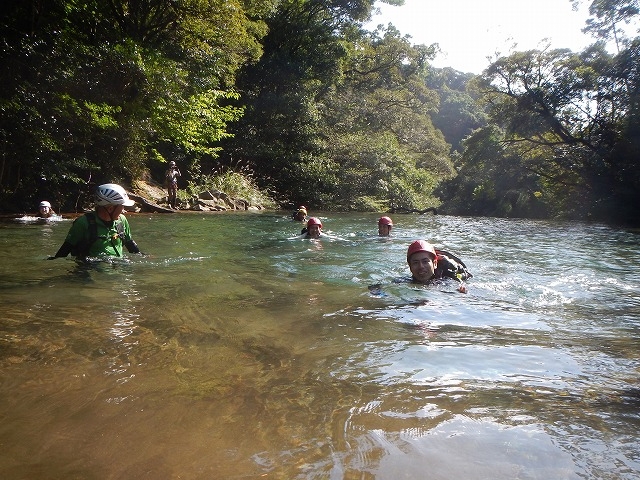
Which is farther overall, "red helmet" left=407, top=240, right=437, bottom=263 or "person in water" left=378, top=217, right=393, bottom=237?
"person in water" left=378, top=217, right=393, bottom=237

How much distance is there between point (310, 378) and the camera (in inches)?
123

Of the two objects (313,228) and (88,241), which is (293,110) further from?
(88,241)

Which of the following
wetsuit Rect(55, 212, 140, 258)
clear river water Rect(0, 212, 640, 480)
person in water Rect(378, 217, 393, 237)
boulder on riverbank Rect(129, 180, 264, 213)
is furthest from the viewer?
boulder on riverbank Rect(129, 180, 264, 213)

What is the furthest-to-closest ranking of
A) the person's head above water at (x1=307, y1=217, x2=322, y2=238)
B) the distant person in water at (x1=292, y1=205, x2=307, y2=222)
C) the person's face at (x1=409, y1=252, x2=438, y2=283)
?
1. the distant person in water at (x1=292, y1=205, x2=307, y2=222)
2. the person's head above water at (x1=307, y1=217, x2=322, y2=238)
3. the person's face at (x1=409, y1=252, x2=438, y2=283)

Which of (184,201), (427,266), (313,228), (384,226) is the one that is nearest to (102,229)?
(427,266)

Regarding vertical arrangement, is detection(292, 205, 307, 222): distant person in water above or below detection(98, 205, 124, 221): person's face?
below

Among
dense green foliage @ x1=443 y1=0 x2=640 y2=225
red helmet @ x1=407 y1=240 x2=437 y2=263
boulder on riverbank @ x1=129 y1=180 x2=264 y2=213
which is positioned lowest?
red helmet @ x1=407 y1=240 x2=437 y2=263

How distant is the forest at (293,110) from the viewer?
52.9 feet

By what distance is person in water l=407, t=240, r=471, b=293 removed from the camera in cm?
616

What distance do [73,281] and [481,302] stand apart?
15.9ft

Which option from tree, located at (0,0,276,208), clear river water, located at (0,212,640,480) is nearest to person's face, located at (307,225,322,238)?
clear river water, located at (0,212,640,480)

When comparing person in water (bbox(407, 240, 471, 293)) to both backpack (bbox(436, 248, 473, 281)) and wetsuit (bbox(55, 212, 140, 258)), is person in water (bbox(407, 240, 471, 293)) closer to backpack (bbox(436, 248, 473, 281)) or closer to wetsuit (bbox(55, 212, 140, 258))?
backpack (bbox(436, 248, 473, 281))

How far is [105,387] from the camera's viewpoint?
2873mm

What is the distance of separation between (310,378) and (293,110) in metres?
26.6
